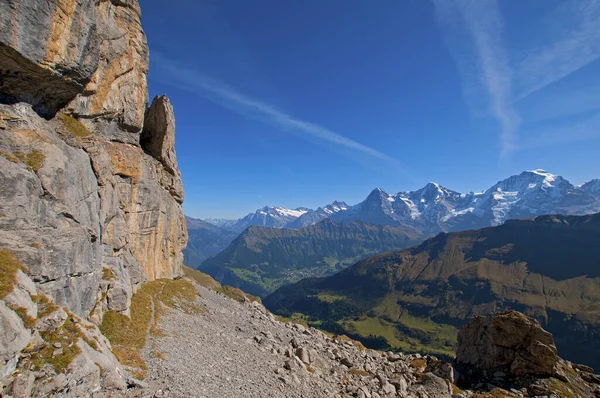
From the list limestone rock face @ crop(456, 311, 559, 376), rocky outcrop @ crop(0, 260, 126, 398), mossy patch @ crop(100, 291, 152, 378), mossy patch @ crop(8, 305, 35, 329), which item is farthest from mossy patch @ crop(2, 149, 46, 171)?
limestone rock face @ crop(456, 311, 559, 376)

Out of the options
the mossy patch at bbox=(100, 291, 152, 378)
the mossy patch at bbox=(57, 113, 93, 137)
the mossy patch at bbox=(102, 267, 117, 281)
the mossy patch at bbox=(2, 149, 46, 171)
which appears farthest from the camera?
the mossy patch at bbox=(57, 113, 93, 137)

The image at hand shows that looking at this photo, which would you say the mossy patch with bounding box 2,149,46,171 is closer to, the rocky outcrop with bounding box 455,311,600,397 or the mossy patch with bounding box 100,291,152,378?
the mossy patch with bounding box 100,291,152,378

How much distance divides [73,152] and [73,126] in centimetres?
761

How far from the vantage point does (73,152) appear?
31.8 metres

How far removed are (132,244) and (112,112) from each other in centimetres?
2018

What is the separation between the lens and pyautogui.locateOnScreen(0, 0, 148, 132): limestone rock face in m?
25.8

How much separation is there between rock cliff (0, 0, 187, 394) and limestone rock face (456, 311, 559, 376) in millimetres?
Answer: 68518

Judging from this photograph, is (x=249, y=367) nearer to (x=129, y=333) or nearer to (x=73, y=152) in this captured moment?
(x=129, y=333)

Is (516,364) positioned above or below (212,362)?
below

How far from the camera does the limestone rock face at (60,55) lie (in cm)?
2575

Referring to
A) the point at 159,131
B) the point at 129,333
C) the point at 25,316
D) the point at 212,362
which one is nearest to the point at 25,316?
the point at 25,316

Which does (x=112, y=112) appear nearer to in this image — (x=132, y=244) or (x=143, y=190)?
(x=143, y=190)

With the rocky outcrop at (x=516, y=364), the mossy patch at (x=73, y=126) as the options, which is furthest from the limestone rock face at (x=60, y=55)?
the rocky outcrop at (x=516, y=364)

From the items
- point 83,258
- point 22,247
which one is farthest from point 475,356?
point 22,247
